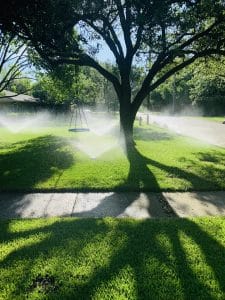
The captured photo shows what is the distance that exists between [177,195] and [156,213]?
1.33m

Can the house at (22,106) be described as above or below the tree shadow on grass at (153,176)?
above

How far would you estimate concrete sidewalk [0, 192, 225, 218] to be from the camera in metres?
6.19

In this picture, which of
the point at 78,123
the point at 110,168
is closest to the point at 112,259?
the point at 110,168

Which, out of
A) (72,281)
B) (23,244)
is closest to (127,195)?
(23,244)

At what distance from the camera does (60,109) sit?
158 feet

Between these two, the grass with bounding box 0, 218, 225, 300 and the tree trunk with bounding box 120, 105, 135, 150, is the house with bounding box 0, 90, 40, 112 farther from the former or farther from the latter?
the grass with bounding box 0, 218, 225, 300

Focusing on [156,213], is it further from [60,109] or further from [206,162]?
[60,109]

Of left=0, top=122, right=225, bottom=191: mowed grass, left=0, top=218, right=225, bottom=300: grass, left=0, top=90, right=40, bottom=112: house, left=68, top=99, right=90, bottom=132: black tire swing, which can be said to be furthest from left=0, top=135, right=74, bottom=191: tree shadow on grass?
left=0, top=90, right=40, bottom=112: house

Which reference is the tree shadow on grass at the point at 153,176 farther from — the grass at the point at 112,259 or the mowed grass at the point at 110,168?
the grass at the point at 112,259

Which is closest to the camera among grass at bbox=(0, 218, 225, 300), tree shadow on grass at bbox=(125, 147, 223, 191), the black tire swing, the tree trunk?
grass at bbox=(0, 218, 225, 300)

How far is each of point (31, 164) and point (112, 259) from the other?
22.5 ft

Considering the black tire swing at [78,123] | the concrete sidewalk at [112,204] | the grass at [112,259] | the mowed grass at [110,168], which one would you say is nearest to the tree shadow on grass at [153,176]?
the mowed grass at [110,168]

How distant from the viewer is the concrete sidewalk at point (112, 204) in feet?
20.3

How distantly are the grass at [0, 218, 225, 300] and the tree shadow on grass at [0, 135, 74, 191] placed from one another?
8.88 ft
